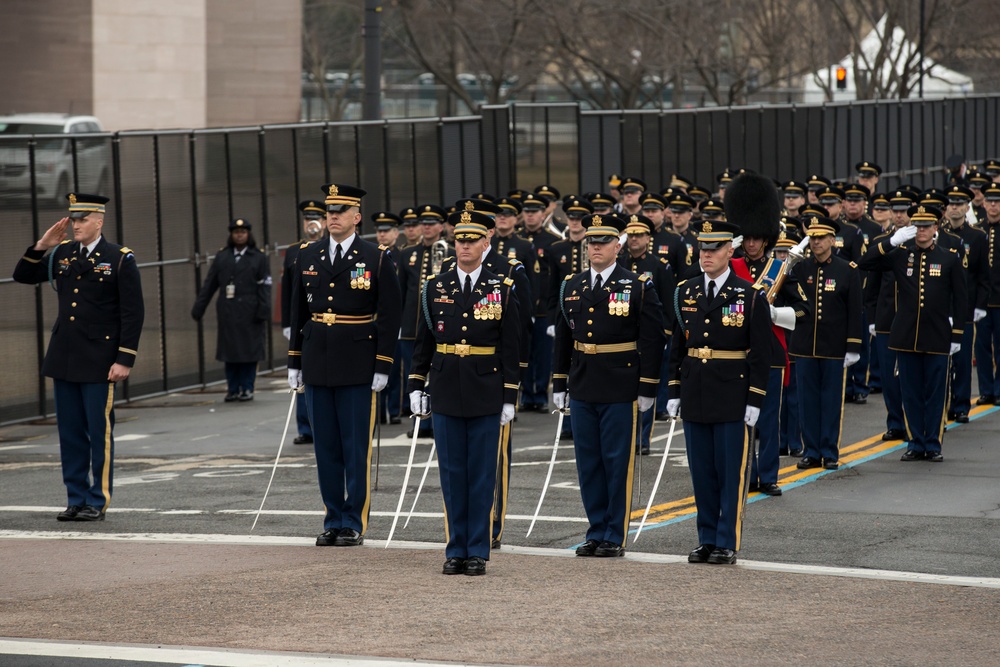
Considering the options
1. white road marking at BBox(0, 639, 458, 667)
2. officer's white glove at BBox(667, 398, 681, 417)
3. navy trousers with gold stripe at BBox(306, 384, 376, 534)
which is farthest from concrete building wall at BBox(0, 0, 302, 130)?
white road marking at BBox(0, 639, 458, 667)

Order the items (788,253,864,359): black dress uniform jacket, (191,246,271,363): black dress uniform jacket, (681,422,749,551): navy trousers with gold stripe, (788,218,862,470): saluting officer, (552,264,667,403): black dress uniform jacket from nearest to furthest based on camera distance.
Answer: (681,422,749,551): navy trousers with gold stripe < (552,264,667,403): black dress uniform jacket < (788,218,862,470): saluting officer < (788,253,864,359): black dress uniform jacket < (191,246,271,363): black dress uniform jacket

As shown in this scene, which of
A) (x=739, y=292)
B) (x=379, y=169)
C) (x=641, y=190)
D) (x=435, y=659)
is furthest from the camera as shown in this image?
(x=379, y=169)

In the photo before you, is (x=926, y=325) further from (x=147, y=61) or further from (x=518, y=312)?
(x=147, y=61)

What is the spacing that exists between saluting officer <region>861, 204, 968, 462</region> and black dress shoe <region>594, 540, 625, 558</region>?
526 cm

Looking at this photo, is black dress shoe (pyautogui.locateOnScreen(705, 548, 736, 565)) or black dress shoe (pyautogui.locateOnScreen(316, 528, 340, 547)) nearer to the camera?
black dress shoe (pyautogui.locateOnScreen(705, 548, 736, 565))

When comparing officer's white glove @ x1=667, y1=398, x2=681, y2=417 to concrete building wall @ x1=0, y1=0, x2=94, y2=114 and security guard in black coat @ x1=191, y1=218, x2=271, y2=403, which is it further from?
concrete building wall @ x1=0, y1=0, x2=94, y2=114

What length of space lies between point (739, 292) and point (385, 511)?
3581 millimetres

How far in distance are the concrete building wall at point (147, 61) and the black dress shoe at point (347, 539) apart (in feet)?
101

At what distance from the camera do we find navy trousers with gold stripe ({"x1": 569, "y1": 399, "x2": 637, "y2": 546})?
422 inches

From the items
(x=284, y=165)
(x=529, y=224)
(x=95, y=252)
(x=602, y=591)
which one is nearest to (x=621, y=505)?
(x=602, y=591)

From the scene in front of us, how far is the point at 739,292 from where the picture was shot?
10609 mm

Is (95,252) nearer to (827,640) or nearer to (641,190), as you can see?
(827,640)

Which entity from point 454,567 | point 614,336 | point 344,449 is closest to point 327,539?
point 344,449

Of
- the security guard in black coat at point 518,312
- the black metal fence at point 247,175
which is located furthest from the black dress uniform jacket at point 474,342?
the black metal fence at point 247,175
